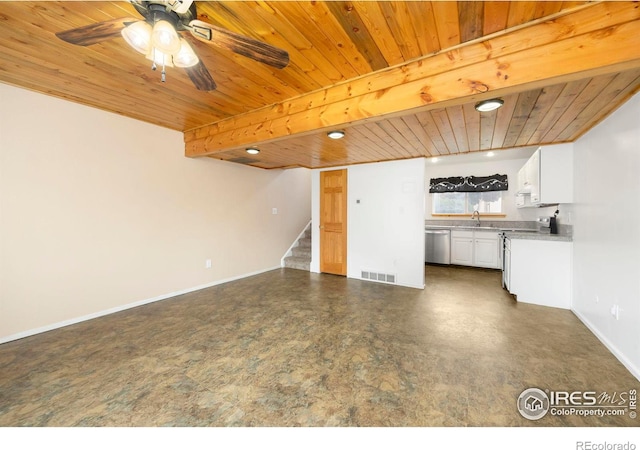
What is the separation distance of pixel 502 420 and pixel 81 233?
4.29 m

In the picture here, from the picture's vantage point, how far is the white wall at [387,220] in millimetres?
4398

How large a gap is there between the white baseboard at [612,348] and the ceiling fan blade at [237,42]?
11.2 ft

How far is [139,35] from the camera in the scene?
1436 mm

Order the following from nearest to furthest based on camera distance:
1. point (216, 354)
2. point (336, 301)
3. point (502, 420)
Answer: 1. point (502, 420)
2. point (216, 354)
3. point (336, 301)

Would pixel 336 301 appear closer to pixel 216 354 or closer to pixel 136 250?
pixel 216 354

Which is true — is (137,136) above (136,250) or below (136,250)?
above

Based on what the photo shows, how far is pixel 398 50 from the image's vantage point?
183 centimetres

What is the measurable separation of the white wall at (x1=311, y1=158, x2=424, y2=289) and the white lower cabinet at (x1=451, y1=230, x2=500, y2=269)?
2044 millimetres

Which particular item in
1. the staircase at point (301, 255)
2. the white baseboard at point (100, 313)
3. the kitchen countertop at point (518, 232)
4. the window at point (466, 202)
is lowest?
the white baseboard at point (100, 313)

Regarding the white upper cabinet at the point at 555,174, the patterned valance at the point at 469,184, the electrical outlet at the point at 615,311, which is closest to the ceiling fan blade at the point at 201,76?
the electrical outlet at the point at 615,311

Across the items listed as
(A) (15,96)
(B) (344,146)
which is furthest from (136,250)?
(B) (344,146)

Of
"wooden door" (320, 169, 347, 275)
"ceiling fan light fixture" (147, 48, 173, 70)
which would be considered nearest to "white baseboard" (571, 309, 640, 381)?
"wooden door" (320, 169, 347, 275)

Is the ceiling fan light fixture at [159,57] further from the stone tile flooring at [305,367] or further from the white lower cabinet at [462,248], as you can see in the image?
the white lower cabinet at [462,248]

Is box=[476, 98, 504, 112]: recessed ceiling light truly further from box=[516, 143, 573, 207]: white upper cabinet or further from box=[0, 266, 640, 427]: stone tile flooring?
box=[0, 266, 640, 427]: stone tile flooring
